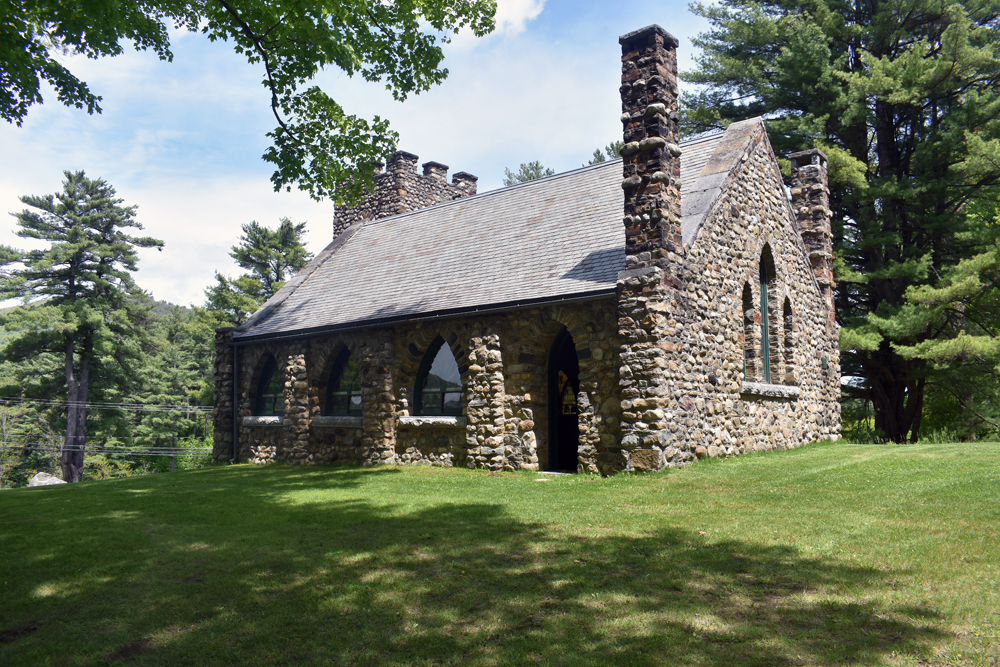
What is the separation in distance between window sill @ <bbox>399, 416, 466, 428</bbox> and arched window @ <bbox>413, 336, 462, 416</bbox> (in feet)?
1.25

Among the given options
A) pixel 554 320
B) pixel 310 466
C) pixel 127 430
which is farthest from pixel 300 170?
pixel 127 430

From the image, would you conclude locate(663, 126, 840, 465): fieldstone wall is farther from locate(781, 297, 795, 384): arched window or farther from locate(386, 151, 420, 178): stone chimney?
locate(386, 151, 420, 178): stone chimney

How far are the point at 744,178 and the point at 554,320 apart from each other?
556 cm

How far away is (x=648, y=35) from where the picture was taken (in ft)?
39.8

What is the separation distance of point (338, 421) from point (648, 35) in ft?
36.1

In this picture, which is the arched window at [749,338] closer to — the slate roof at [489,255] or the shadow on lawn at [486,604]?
the slate roof at [489,255]

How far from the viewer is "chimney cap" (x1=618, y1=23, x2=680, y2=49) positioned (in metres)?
12.1

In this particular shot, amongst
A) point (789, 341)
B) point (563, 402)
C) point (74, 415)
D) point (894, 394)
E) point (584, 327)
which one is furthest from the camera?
point (74, 415)

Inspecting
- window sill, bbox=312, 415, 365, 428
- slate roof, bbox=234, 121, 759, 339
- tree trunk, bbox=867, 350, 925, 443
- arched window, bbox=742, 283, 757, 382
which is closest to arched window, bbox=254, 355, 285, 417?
slate roof, bbox=234, 121, 759, 339

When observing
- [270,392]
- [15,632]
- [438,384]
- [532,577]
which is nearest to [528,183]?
[438,384]

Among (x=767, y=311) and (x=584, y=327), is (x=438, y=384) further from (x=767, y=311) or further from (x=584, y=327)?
(x=767, y=311)

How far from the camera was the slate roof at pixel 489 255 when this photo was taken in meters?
13.7

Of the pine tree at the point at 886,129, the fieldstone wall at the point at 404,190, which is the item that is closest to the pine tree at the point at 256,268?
the fieldstone wall at the point at 404,190

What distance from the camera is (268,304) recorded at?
21234 millimetres
